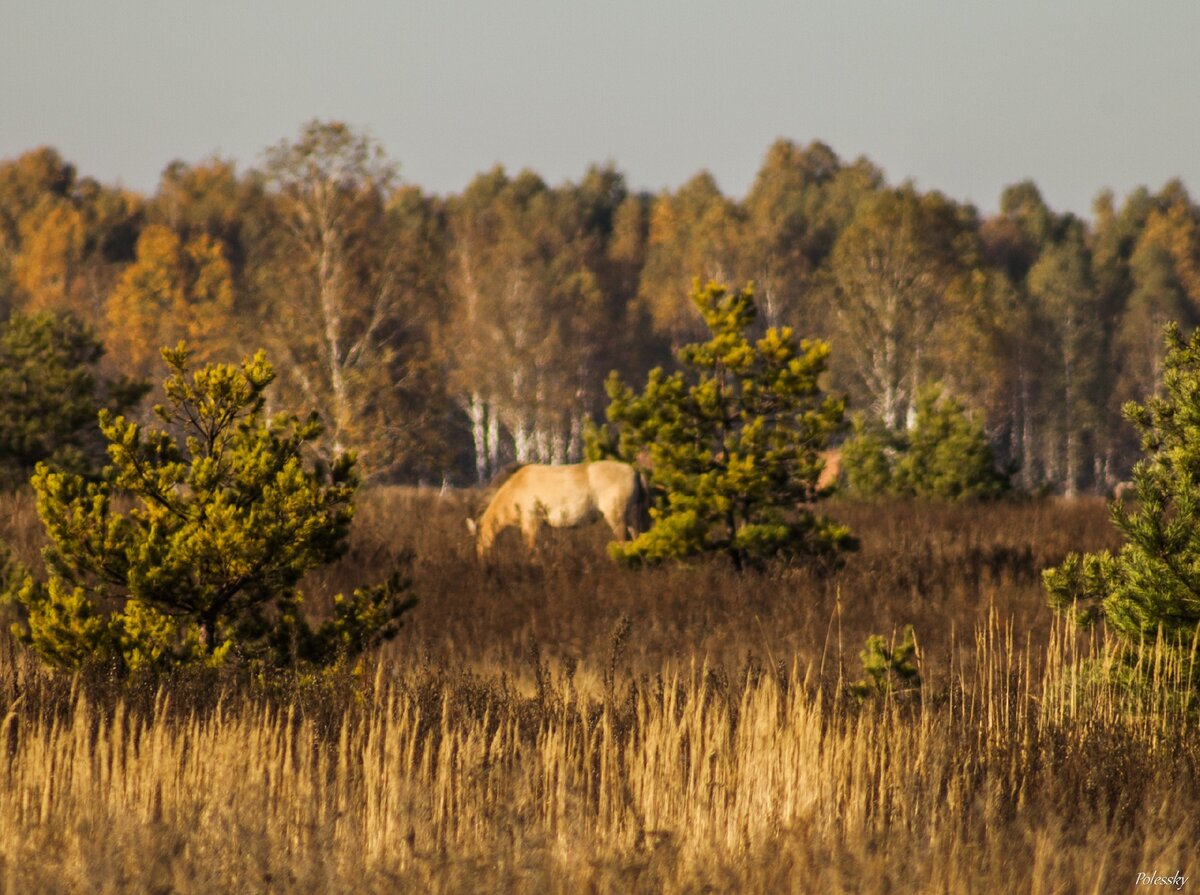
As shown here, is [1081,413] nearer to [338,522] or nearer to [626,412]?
[626,412]

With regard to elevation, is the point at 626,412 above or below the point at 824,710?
above

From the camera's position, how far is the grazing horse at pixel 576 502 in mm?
15523

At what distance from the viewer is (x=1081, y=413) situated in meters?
53.8

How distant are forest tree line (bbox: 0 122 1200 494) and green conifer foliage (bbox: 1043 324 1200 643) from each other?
22.2m

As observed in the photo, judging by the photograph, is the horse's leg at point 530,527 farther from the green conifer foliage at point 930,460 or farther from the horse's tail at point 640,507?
the green conifer foliage at point 930,460

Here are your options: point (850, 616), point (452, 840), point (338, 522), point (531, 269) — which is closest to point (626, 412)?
point (850, 616)

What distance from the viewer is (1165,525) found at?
621 cm

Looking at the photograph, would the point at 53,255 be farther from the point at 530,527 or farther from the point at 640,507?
the point at 640,507

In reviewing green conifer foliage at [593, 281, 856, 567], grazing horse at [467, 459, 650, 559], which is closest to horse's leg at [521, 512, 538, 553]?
grazing horse at [467, 459, 650, 559]

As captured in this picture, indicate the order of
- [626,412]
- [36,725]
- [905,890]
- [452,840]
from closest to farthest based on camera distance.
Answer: [905,890], [452,840], [36,725], [626,412]

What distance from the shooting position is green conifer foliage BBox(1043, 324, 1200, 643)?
6160 mm

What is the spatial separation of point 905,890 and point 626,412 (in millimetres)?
9102

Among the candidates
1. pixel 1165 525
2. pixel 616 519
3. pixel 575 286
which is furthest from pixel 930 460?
pixel 575 286

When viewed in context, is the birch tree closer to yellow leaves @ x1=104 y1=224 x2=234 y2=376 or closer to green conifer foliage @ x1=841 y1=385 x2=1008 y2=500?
green conifer foliage @ x1=841 y1=385 x2=1008 y2=500
